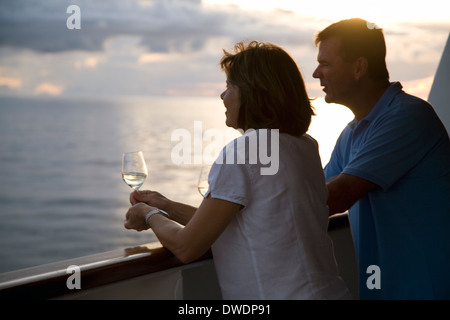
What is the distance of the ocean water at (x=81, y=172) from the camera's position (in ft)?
58.3

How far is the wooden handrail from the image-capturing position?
1.05 metres

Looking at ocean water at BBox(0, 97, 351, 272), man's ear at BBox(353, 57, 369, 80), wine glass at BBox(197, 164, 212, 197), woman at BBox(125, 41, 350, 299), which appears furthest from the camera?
ocean water at BBox(0, 97, 351, 272)

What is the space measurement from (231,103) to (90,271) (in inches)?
20.0

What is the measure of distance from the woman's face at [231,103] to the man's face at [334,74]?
1.90 ft

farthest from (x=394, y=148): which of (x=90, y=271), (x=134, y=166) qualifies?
(x=90, y=271)

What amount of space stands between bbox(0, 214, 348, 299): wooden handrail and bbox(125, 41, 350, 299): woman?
8 cm

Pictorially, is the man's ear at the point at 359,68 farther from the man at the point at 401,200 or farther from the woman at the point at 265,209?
the woman at the point at 265,209

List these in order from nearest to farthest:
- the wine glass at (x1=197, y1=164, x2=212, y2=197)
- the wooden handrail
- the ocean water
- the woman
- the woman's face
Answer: the wooden handrail < the woman < the woman's face < the wine glass at (x1=197, y1=164, x2=212, y2=197) < the ocean water

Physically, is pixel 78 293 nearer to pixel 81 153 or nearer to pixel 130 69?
pixel 81 153

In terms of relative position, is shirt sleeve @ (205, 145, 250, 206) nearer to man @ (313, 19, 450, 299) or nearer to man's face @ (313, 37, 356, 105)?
man @ (313, 19, 450, 299)

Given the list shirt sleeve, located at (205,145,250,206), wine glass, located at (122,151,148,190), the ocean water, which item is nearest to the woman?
shirt sleeve, located at (205,145,250,206)

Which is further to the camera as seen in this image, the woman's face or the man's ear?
the man's ear
